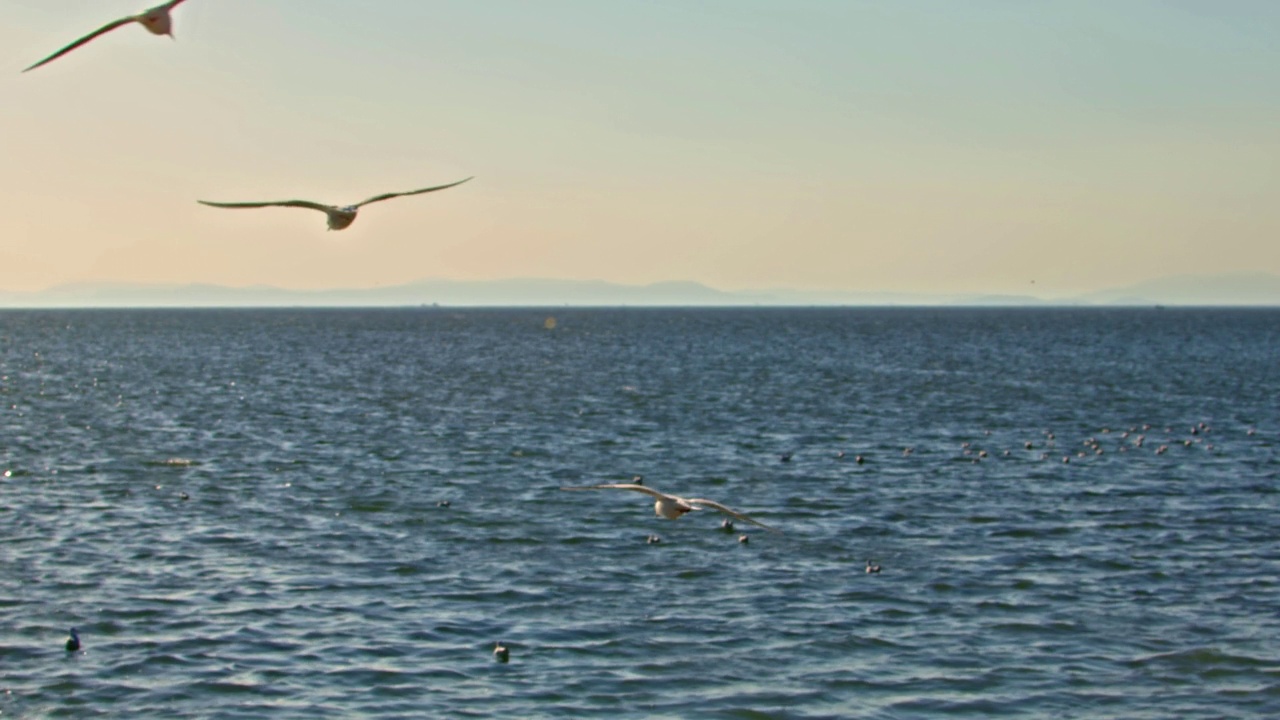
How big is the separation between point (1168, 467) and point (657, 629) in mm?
27605

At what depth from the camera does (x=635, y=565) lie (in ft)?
96.2

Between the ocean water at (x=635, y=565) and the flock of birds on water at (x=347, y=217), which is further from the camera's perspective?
the ocean water at (x=635, y=565)

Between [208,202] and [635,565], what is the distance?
17912 mm

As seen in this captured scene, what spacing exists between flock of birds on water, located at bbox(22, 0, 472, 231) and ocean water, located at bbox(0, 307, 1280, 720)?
28.3 ft

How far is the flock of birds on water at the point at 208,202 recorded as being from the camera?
387 inches

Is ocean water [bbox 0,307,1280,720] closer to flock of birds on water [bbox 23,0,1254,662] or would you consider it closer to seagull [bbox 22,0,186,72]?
flock of birds on water [bbox 23,0,1254,662]

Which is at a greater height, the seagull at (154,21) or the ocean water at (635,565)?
the seagull at (154,21)

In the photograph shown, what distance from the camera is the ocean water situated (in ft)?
71.3

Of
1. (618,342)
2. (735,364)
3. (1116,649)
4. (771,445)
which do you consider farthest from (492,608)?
(618,342)

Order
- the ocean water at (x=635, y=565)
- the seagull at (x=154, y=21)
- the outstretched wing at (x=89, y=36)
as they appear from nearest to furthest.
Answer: the outstretched wing at (x=89, y=36) → the seagull at (x=154, y=21) → the ocean water at (x=635, y=565)

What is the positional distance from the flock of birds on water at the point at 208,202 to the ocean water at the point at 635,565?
8633mm

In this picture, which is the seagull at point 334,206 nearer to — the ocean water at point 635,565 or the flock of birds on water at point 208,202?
the flock of birds on water at point 208,202

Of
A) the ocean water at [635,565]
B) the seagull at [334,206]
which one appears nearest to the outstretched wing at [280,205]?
the seagull at [334,206]

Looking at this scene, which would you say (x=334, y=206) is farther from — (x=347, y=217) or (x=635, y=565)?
(x=635, y=565)
